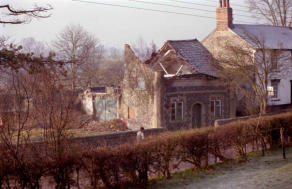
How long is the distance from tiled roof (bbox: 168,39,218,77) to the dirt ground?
14210 mm

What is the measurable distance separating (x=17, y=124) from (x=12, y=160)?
904 millimetres

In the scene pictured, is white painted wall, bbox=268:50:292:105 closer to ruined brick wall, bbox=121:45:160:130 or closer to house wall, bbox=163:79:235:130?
house wall, bbox=163:79:235:130

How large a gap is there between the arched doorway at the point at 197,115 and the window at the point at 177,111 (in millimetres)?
1257

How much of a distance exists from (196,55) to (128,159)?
64.2ft

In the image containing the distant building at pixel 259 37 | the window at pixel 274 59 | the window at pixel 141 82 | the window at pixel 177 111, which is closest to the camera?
the window at pixel 274 59

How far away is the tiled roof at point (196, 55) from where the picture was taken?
27.8 meters

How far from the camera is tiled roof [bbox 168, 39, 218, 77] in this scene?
1094 inches

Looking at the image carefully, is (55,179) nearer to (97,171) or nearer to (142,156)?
(97,171)

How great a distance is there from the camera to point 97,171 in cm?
1012

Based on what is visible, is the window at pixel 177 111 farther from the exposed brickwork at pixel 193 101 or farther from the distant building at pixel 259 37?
the distant building at pixel 259 37

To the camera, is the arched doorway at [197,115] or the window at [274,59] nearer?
the window at [274,59]

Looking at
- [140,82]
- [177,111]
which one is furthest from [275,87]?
[140,82]

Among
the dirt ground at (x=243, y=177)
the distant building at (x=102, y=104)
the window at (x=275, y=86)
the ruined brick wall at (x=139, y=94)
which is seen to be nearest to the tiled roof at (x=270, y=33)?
the window at (x=275, y=86)

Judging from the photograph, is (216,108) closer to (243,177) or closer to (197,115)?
(197,115)
